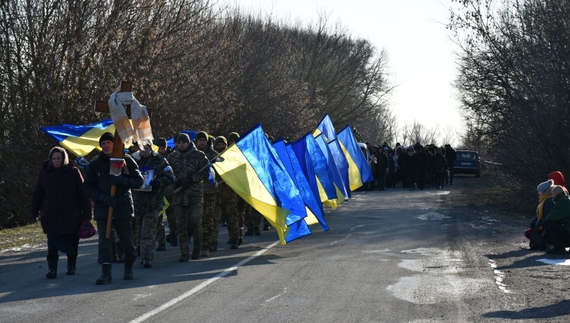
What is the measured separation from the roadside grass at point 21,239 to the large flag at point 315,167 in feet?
18.6

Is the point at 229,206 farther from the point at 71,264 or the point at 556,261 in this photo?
the point at 556,261

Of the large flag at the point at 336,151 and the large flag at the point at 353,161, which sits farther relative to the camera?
the large flag at the point at 353,161

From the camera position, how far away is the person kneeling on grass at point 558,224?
50.2 feet

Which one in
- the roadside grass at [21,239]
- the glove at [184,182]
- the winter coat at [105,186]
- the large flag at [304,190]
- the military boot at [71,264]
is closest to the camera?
the winter coat at [105,186]

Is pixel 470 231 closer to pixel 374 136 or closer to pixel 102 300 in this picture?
pixel 102 300

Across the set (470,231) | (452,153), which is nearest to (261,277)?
(470,231)

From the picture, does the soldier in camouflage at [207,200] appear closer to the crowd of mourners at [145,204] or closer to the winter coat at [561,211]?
the crowd of mourners at [145,204]

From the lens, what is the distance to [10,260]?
14203 millimetres

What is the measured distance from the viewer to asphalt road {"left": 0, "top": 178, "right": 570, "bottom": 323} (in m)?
9.22

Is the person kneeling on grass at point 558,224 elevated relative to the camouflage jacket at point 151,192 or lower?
lower

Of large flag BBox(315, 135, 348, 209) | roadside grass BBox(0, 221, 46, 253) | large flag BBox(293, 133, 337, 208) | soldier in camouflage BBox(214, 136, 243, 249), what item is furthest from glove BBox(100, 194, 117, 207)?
large flag BBox(315, 135, 348, 209)

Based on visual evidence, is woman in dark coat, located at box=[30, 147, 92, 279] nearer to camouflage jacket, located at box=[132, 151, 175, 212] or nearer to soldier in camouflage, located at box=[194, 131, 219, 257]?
camouflage jacket, located at box=[132, 151, 175, 212]

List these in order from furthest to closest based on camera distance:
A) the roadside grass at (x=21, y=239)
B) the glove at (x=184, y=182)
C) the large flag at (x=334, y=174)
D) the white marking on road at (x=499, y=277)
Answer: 1. the large flag at (x=334, y=174)
2. the roadside grass at (x=21, y=239)
3. the glove at (x=184, y=182)
4. the white marking on road at (x=499, y=277)

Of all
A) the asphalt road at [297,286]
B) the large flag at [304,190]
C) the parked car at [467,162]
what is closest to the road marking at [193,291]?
the asphalt road at [297,286]
